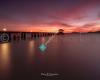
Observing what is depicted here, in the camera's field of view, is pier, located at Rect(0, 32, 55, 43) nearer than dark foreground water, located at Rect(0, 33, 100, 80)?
No

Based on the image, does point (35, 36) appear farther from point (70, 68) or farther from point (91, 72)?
point (91, 72)

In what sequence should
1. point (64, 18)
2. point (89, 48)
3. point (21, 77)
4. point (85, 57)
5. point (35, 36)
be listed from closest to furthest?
point (21, 77) < point (64, 18) < point (35, 36) < point (85, 57) < point (89, 48)

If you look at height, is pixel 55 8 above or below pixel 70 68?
above

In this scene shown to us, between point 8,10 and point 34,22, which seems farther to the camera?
point 34,22

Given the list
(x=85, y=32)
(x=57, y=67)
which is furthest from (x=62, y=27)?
(x=57, y=67)

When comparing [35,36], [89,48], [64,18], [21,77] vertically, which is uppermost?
[64,18]

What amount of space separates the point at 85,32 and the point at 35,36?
37 centimetres

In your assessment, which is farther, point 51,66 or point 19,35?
point 19,35

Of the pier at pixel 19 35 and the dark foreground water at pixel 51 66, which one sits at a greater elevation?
the pier at pixel 19 35

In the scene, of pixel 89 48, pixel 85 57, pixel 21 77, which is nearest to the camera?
pixel 21 77

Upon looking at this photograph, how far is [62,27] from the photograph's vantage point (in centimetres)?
112

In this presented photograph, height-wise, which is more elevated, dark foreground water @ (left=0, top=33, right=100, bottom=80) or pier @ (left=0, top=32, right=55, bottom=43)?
pier @ (left=0, top=32, right=55, bottom=43)

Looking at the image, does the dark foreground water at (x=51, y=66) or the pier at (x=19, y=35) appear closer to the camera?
the dark foreground water at (x=51, y=66)

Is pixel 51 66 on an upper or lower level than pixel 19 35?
lower
